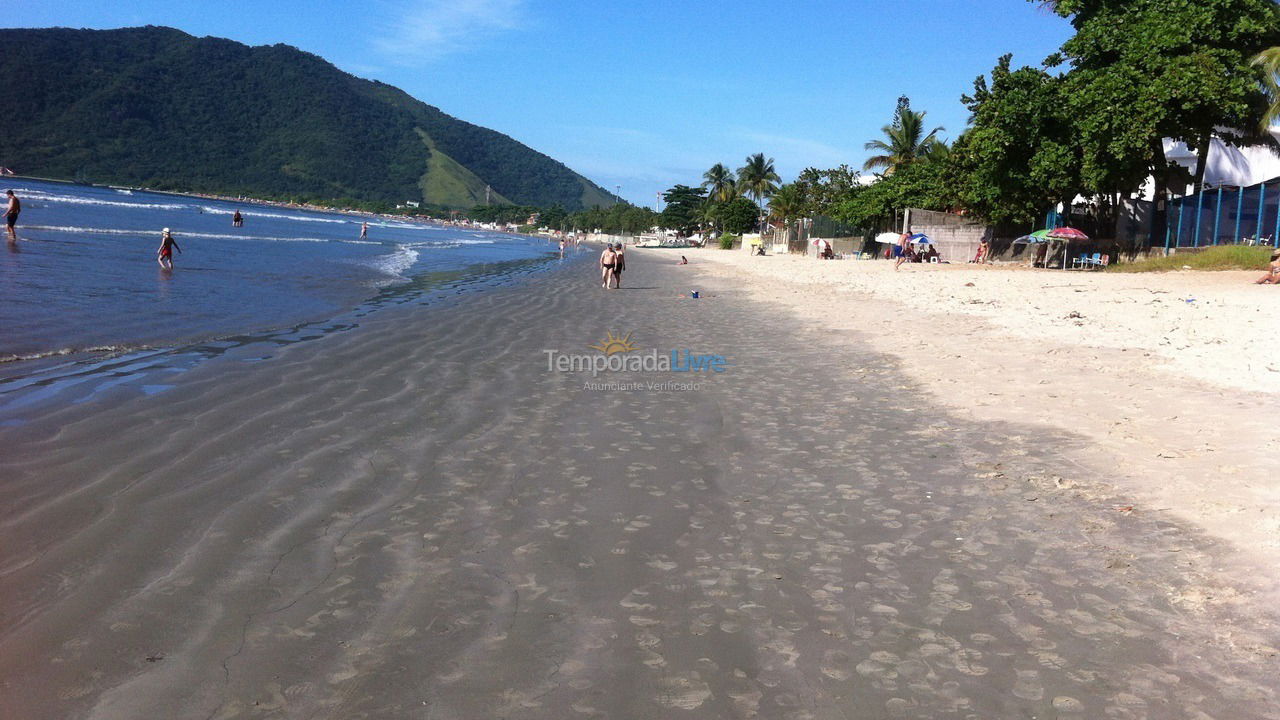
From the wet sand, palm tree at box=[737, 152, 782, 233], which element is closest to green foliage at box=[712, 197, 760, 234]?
palm tree at box=[737, 152, 782, 233]

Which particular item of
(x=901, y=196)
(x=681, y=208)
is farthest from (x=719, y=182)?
(x=901, y=196)

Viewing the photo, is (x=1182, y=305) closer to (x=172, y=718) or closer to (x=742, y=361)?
(x=742, y=361)

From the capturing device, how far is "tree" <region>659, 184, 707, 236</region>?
121188 millimetres

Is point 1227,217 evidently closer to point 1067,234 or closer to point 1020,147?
point 1067,234

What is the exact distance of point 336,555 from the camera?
4.12 metres

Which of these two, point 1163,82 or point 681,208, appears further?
point 681,208

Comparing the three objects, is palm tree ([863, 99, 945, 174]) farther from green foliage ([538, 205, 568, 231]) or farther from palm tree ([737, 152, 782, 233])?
green foliage ([538, 205, 568, 231])

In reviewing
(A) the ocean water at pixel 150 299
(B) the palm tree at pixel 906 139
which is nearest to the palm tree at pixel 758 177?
(B) the palm tree at pixel 906 139

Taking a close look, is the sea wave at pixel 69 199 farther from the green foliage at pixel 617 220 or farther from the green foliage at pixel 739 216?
the green foliage at pixel 617 220

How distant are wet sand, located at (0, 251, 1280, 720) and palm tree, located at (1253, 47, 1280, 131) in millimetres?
22664

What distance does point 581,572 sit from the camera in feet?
13.4

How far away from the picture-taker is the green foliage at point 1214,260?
20359 mm

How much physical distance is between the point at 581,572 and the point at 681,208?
122 m

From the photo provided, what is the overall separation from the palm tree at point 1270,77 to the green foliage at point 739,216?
230ft
